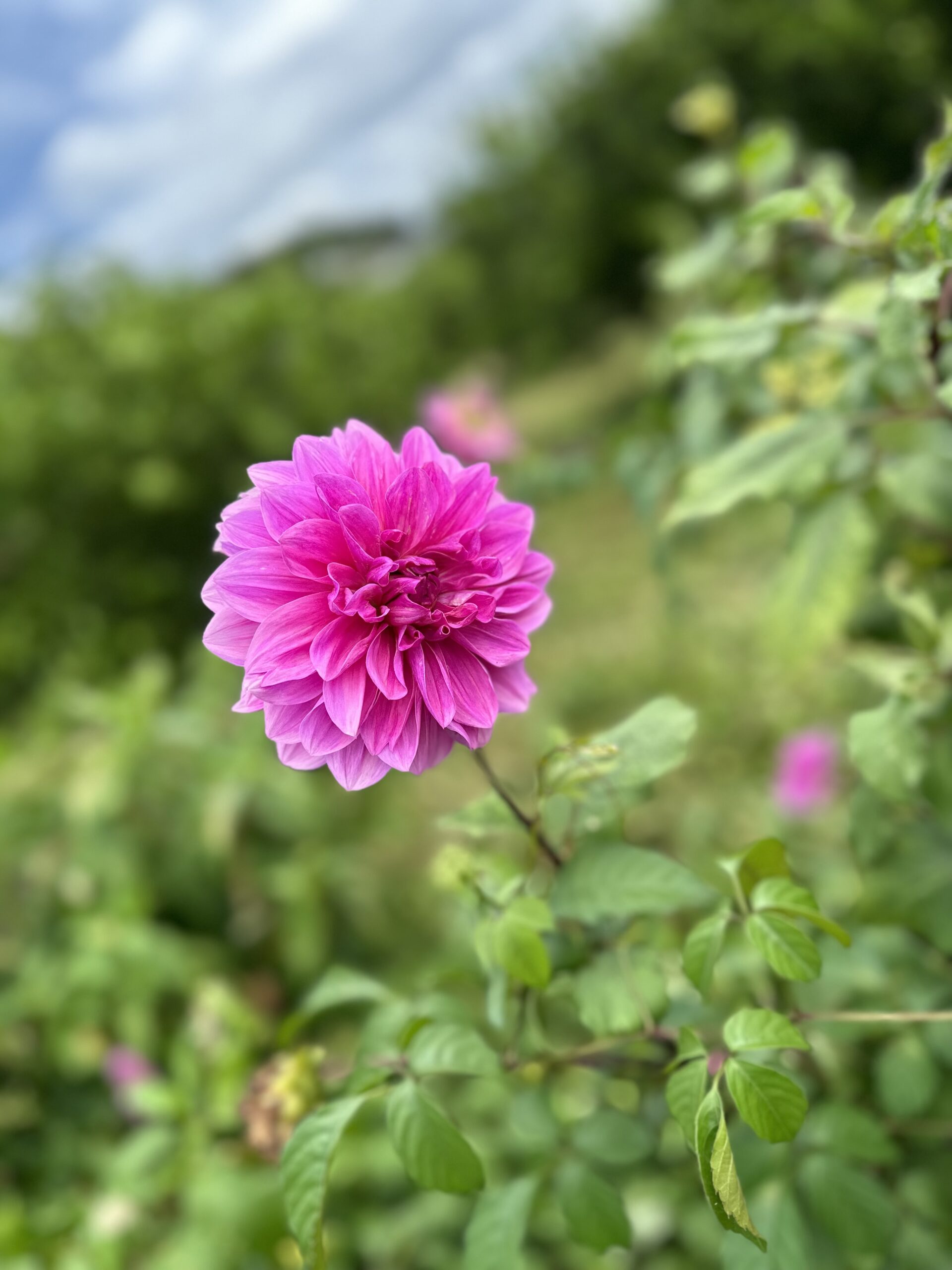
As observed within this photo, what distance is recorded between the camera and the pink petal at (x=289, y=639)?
50 cm

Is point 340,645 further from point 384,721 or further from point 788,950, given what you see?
point 788,950

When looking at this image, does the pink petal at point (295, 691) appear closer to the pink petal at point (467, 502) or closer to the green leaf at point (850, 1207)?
the pink petal at point (467, 502)

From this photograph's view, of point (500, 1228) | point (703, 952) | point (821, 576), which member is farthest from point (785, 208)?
point (500, 1228)

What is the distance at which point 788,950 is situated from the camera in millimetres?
533

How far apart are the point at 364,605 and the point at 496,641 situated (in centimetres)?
8

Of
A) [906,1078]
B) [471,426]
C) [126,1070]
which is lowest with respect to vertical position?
[906,1078]

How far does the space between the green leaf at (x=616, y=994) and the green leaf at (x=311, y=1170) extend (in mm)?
149

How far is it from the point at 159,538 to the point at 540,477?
2548 millimetres

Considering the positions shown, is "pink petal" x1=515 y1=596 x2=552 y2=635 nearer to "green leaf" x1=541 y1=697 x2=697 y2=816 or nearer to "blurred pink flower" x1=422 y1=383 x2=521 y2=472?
"green leaf" x1=541 y1=697 x2=697 y2=816

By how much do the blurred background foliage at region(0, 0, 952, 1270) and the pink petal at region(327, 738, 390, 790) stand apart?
0.54 feet

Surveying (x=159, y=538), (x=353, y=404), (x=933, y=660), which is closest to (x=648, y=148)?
(x=353, y=404)

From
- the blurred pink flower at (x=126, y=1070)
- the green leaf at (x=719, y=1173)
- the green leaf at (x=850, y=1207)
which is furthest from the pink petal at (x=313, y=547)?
the blurred pink flower at (x=126, y=1070)

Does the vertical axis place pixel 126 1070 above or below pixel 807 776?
above

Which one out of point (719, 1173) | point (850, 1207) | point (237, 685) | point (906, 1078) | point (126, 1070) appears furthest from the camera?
point (237, 685)
